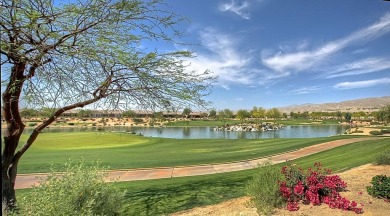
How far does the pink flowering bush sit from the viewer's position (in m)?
6.29

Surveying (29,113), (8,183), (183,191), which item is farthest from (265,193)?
(8,183)

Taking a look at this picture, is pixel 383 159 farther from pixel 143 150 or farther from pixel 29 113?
pixel 143 150

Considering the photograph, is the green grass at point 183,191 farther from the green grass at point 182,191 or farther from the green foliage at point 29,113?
the green foliage at point 29,113

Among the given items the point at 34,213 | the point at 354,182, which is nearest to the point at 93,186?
the point at 34,213

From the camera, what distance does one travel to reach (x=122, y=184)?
34.9ft

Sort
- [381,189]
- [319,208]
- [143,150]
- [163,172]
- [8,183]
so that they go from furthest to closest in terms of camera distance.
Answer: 1. [143,150]
2. [163,172]
3. [381,189]
4. [319,208]
5. [8,183]

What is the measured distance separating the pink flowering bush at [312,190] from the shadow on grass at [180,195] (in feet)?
5.38

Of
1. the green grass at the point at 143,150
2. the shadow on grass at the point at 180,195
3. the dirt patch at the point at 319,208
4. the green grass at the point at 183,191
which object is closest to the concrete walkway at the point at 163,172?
the green grass at the point at 143,150

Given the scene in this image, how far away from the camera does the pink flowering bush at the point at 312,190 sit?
6.29 m

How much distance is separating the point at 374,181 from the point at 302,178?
172 centimetres

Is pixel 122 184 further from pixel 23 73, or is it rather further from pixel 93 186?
pixel 23 73

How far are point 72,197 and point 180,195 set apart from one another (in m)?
4.01

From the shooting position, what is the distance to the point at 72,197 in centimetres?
523

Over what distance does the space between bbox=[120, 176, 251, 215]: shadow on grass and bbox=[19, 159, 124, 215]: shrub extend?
58.7 inches
